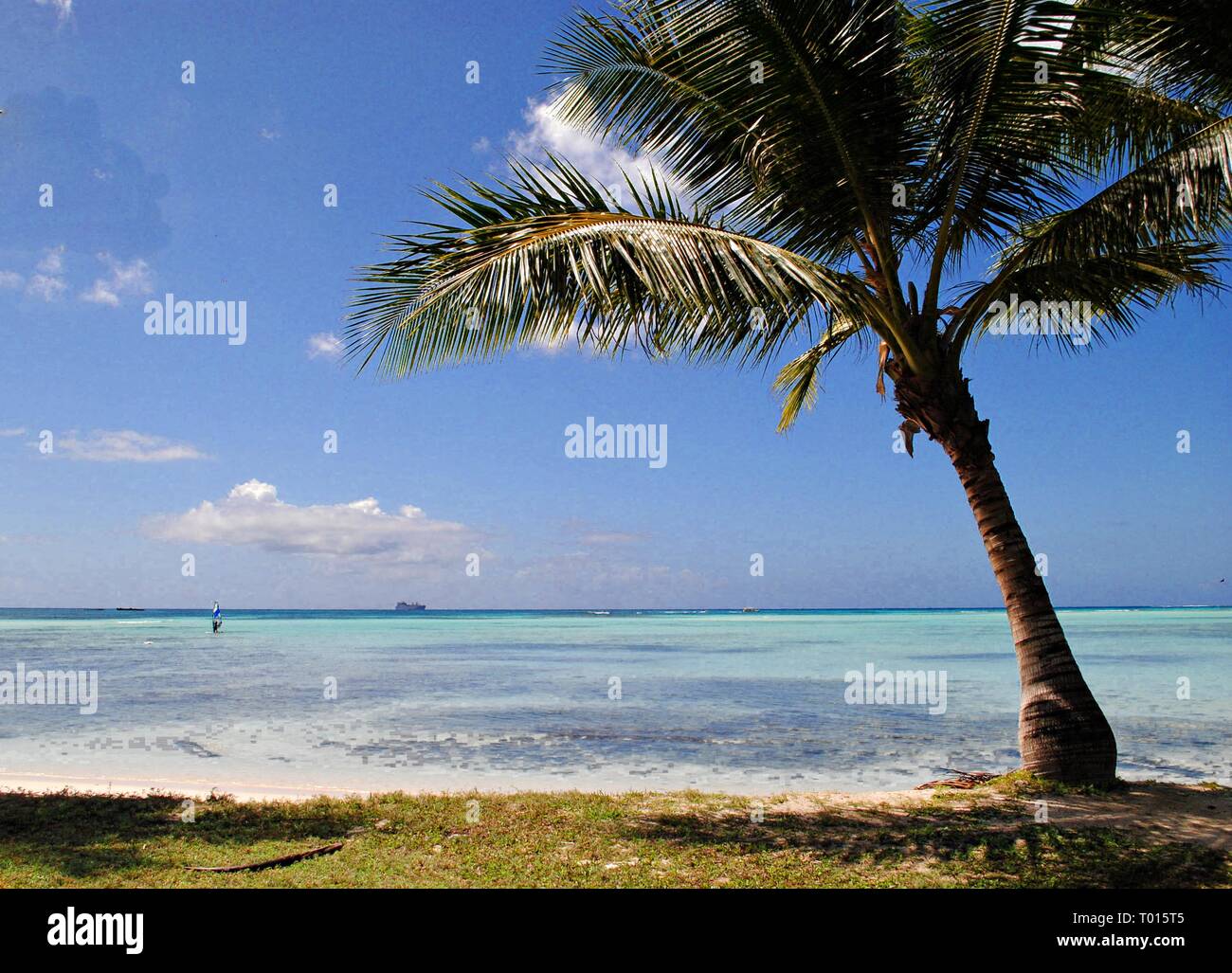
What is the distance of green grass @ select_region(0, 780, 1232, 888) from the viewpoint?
16.2ft

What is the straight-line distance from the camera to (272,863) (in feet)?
17.2

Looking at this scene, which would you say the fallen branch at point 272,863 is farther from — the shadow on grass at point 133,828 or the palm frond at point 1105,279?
the palm frond at point 1105,279

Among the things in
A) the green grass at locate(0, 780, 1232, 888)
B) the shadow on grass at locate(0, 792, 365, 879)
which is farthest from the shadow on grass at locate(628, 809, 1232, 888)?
the shadow on grass at locate(0, 792, 365, 879)

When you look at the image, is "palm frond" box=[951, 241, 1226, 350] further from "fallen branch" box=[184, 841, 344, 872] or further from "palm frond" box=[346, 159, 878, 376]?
"fallen branch" box=[184, 841, 344, 872]

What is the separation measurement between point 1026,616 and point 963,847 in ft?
7.80

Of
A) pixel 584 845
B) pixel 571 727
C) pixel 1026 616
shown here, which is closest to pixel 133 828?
pixel 584 845

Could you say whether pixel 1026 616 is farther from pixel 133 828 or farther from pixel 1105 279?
pixel 133 828

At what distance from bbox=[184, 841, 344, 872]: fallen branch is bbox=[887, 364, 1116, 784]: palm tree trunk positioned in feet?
19.1

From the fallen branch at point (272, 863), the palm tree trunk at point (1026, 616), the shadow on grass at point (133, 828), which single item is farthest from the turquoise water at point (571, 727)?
the fallen branch at point (272, 863)

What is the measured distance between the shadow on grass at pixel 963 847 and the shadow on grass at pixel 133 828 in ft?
8.98

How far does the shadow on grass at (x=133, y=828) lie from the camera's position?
536cm

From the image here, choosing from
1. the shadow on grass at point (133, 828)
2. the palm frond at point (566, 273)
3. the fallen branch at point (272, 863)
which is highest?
the palm frond at point (566, 273)

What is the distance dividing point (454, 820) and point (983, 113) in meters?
7.51

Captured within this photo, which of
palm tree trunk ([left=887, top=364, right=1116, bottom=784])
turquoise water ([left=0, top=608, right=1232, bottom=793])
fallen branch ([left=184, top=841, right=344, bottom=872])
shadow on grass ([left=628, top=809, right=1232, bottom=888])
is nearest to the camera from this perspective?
shadow on grass ([left=628, top=809, right=1232, bottom=888])
